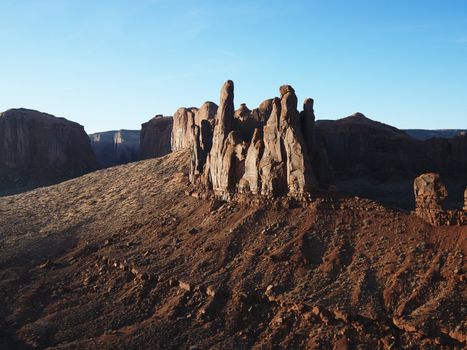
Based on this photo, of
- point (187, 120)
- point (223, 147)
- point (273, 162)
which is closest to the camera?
point (273, 162)

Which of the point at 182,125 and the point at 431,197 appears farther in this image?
the point at 182,125

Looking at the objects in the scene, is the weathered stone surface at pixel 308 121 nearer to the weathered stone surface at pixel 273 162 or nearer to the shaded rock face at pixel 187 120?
the weathered stone surface at pixel 273 162

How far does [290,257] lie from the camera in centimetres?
4056

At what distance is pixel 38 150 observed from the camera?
387 feet

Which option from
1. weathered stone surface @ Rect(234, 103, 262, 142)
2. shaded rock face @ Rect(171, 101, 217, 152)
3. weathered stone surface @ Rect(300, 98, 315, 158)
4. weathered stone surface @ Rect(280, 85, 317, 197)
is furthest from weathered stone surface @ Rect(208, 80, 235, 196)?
shaded rock face @ Rect(171, 101, 217, 152)

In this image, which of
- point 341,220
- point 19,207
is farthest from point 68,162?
point 341,220

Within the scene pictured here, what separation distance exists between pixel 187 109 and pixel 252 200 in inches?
2078

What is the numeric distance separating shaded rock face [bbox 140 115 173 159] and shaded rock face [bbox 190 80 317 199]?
5684cm

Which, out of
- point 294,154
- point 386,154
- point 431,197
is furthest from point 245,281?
point 386,154

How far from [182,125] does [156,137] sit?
74.8 feet

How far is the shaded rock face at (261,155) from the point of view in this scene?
149 ft

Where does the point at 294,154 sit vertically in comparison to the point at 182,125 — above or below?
below

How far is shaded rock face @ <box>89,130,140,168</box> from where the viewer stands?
5704 inches

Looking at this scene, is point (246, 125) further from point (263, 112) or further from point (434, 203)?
point (434, 203)
